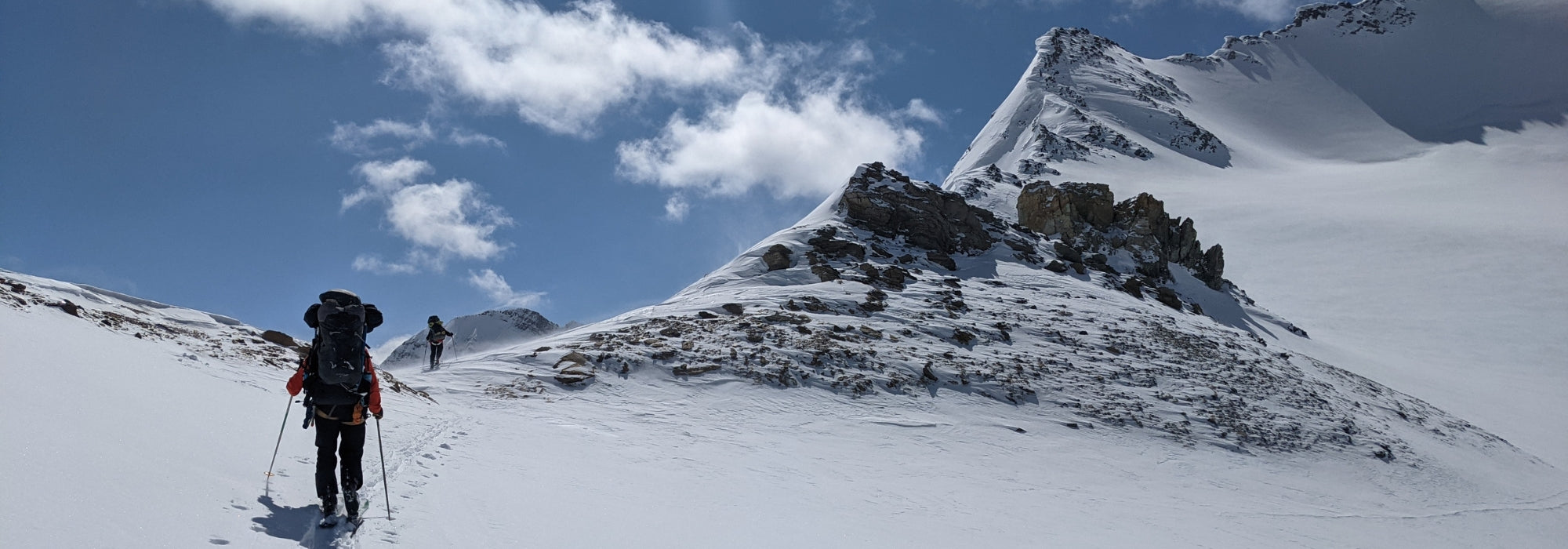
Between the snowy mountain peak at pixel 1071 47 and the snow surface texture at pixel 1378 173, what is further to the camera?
the snowy mountain peak at pixel 1071 47

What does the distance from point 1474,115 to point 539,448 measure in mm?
154680

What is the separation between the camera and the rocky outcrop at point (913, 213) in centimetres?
3400

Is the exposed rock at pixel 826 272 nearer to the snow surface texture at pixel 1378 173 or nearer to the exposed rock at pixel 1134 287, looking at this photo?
the exposed rock at pixel 1134 287

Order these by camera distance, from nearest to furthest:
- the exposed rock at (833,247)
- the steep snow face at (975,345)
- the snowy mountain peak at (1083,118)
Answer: the steep snow face at (975,345)
the exposed rock at (833,247)
the snowy mountain peak at (1083,118)

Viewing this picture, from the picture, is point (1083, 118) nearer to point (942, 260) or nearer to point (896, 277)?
point (942, 260)

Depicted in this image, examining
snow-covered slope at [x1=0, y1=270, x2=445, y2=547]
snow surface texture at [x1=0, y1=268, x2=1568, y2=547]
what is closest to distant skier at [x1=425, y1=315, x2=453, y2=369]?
snow surface texture at [x1=0, y1=268, x2=1568, y2=547]

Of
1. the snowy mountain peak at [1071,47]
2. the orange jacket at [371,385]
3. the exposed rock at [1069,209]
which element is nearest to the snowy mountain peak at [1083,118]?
the snowy mountain peak at [1071,47]

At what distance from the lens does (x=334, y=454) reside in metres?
6.20

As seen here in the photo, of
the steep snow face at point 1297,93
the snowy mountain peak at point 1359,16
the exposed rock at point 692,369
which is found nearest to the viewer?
the exposed rock at point 692,369

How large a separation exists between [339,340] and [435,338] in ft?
49.3

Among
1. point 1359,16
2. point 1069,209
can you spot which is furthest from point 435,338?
point 1359,16

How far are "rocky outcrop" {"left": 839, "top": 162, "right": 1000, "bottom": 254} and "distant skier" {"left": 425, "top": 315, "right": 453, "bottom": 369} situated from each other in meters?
18.1

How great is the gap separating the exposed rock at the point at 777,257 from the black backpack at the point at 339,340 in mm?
22152

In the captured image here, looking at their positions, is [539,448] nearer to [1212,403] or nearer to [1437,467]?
[1212,403]
